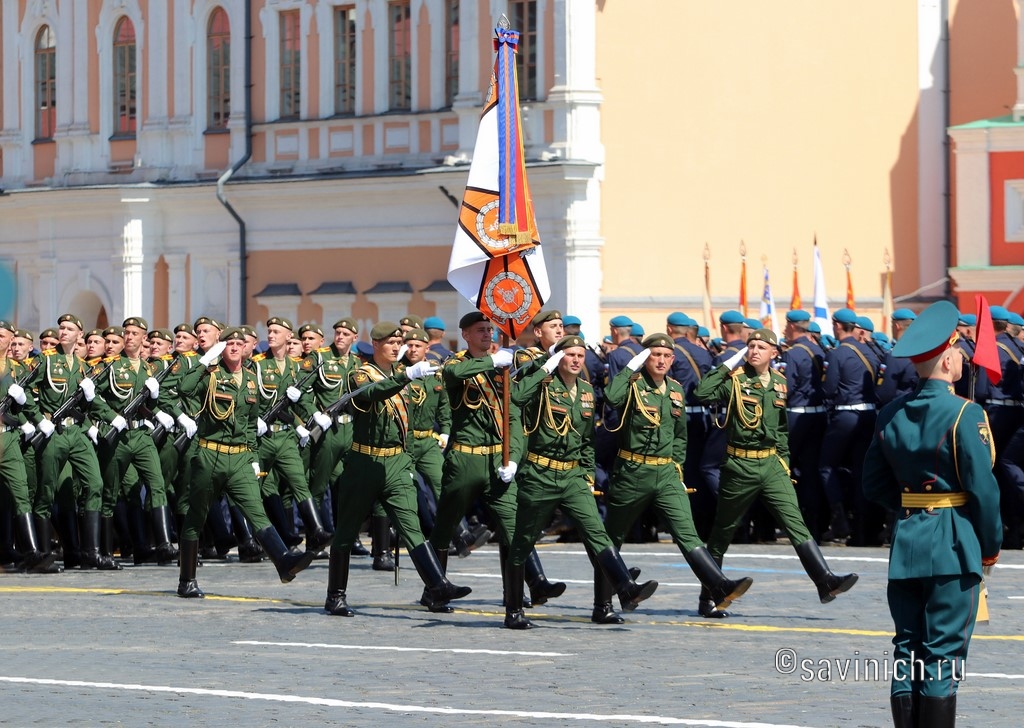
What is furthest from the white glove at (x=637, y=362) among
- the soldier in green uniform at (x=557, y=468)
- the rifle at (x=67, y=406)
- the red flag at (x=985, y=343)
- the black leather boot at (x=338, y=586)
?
the rifle at (x=67, y=406)

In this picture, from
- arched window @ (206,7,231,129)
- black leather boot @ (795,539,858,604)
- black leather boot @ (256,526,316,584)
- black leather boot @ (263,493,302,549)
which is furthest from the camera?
arched window @ (206,7,231,129)

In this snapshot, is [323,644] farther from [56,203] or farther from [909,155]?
[56,203]

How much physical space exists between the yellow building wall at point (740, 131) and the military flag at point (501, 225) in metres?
16.3

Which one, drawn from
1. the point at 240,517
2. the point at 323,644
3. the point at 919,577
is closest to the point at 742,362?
the point at 323,644

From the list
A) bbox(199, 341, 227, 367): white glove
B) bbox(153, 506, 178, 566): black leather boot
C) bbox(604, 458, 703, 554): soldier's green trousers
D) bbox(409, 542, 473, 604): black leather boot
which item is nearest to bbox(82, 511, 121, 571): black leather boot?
bbox(153, 506, 178, 566): black leather boot

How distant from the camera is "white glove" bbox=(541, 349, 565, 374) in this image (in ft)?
47.1

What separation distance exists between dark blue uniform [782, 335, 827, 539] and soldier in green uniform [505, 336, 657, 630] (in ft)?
18.3

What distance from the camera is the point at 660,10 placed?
32.9 m

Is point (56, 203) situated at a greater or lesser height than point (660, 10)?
lesser

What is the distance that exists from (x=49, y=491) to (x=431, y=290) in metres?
14.9

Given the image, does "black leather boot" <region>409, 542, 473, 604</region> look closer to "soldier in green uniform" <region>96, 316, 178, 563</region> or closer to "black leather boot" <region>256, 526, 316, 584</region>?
"black leather boot" <region>256, 526, 316, 584</region>

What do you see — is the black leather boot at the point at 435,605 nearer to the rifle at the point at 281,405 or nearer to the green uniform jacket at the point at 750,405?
the green uniform jacket at the point at 750,405

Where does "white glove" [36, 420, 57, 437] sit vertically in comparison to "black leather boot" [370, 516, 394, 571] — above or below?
above

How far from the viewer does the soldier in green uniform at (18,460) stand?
60.9 feet
